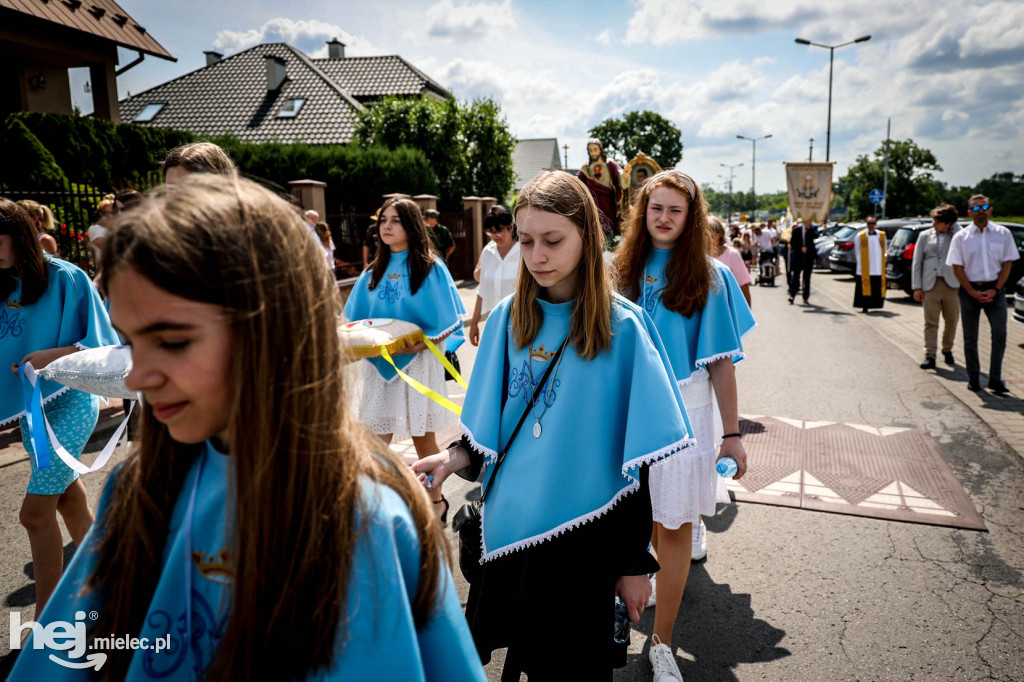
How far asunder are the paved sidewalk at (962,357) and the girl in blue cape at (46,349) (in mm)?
6995

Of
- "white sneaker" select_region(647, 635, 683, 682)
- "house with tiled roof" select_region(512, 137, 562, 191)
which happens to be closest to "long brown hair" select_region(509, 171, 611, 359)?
"white sneaker" select_region(647, 635, 683, 682)

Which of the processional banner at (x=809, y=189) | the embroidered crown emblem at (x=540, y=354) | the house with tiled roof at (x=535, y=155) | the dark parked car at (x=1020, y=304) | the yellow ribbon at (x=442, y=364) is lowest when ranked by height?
the dark parked car at (x=1020, y=304)

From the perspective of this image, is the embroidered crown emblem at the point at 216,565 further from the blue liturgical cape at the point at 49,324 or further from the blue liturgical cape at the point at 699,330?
the blue liturgical cape at the point at 49,324

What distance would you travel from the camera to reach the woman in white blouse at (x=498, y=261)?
23.0 ft

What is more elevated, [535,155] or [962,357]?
[535,155]

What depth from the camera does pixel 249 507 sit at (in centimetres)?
108

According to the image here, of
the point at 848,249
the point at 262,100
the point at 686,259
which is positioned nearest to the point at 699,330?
the point at 686,259

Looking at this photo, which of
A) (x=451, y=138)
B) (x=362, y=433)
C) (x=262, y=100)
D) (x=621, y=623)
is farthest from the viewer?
(x=262, y=100)

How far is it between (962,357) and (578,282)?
9.88m

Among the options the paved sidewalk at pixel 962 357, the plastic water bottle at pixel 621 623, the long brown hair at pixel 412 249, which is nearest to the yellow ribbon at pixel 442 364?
the long brown hair at pixel 412 249

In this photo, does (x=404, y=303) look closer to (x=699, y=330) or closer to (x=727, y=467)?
(x=699, y=330)

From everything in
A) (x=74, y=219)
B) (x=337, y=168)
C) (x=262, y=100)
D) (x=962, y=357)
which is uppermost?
(x=262, y=100)

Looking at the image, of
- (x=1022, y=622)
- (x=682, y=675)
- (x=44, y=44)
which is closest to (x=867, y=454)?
(x=1022, y=622)

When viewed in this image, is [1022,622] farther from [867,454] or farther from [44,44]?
[44,44]
